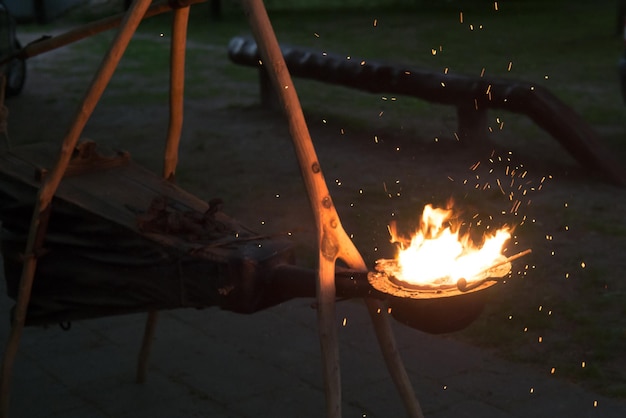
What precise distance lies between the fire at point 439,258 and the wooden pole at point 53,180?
1.21m

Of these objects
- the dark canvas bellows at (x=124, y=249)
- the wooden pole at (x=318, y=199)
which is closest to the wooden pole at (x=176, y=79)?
the dark canvas bellows at (x=124, y=249)

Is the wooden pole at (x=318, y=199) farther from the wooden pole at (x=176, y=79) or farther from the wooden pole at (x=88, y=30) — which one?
the wooden pole at (x=176, y=79)

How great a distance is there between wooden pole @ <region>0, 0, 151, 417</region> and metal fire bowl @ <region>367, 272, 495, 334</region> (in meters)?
1.27

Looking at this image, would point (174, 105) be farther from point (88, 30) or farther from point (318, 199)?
point (318, 199)

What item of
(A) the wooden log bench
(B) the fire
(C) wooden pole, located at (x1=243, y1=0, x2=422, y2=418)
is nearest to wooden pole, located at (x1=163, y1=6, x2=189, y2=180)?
(C) wooden pole, located at (x1=243, y1=0, x2=422, y2=418)

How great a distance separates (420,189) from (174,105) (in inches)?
178

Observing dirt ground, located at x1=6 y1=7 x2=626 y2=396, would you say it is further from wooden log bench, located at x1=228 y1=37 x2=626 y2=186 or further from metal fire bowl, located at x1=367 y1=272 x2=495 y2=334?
metal fire bowl, located at x1=367 y1=272 x2=495 y2=334

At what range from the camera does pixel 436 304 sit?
3.17 m

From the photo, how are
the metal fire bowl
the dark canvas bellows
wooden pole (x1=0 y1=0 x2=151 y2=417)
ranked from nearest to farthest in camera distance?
→ the metal fire bowl → wooden pole (x1=0 y1=0 x2=151 y2=417) → the dark canvas bellows

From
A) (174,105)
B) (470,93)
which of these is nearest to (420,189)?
(470,93)

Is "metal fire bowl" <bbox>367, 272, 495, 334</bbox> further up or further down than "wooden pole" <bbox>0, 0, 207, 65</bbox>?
further down

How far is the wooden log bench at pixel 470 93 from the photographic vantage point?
8.95 metres

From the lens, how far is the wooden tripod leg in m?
4.15

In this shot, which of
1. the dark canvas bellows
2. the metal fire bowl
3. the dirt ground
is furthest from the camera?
the dirt ground
